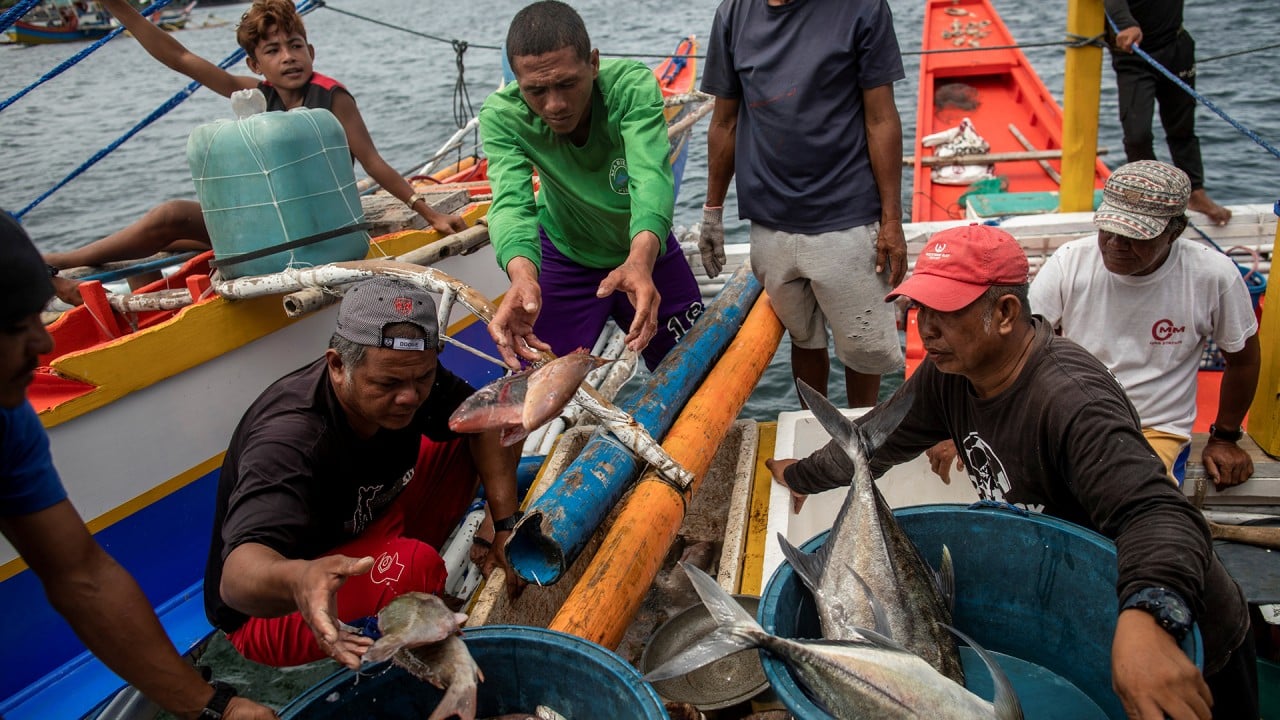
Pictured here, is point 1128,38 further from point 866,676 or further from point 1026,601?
point 866,676

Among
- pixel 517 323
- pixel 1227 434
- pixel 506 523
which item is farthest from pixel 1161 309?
pixel 506 523

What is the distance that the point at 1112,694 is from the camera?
2.45 metres

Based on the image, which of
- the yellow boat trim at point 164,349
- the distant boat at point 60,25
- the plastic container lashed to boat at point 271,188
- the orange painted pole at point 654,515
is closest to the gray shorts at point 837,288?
the orange painted pole at point 654,515

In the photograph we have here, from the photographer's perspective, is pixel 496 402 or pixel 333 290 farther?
pixel 333 290

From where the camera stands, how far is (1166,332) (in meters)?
3.54

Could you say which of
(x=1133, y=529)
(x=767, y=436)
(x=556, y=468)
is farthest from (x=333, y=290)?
(x=1133, y=529)

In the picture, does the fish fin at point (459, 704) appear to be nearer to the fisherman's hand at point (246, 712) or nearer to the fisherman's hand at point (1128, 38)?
the fisherman's hand at point (246, 712)

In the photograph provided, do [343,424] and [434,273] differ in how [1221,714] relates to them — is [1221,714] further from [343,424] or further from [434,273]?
[434,273]

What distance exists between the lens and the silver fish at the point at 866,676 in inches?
80.2

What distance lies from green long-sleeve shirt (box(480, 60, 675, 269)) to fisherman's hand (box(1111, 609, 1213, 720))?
87.9 inches

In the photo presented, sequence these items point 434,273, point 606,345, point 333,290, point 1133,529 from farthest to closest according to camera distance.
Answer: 1. point 606,345
2. point 333,290
3. point 434,273
4. point 1133,529

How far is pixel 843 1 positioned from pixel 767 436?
2157 mm

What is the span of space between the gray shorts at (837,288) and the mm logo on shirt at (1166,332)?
116cm

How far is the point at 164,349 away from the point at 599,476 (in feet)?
7.94
